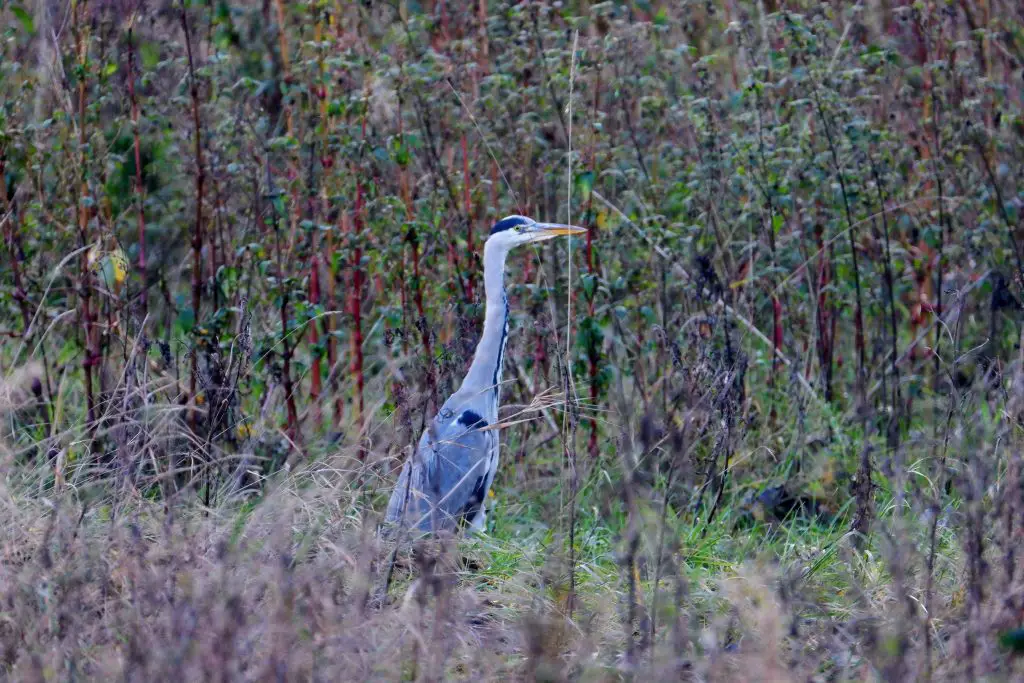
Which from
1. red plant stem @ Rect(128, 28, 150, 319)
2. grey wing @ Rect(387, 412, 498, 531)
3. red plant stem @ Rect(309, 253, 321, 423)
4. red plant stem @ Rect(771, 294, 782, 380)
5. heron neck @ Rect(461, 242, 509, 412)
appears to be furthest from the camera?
red plant stem @ Rect(771, 294, 782, 380)

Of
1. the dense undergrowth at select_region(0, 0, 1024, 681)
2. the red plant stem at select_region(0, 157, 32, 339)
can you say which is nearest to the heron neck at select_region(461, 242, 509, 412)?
the dense undergrowth at select_region(0, 0, 1024, 681)

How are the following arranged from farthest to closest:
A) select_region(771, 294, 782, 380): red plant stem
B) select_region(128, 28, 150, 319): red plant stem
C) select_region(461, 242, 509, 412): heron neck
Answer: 1. select_region(771, 294, 782, 380): red plant stem
2. select_region(128, 28, 150, 319): red plant stem
3. select_region(461, 242, 509, 412): heron neck

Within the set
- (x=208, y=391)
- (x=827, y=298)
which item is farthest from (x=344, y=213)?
(x=827, y=298)

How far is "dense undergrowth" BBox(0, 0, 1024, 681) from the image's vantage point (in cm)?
388

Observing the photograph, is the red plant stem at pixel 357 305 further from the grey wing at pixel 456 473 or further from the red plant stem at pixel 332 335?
the grey wing at pixel 456 473

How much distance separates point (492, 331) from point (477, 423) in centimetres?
32

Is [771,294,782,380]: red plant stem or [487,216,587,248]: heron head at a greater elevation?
[487,216,587,248]: heron head

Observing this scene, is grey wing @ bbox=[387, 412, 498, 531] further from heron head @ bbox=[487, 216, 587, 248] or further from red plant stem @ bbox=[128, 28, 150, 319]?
red plant stem @ bbox=[128, 28, 150, 319]

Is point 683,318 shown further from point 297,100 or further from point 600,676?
point 600,676

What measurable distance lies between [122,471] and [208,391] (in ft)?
2.75

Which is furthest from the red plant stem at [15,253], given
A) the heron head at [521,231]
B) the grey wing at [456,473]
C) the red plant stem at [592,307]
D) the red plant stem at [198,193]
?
the red plant stem at [592,307]

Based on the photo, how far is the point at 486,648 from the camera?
3150mm

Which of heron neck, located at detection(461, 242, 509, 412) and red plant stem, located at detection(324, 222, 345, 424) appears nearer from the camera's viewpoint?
heron neck, located at detection(461, 242, 509, 412)

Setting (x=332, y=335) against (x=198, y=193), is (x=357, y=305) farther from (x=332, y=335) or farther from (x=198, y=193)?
(x=198, y=193)
